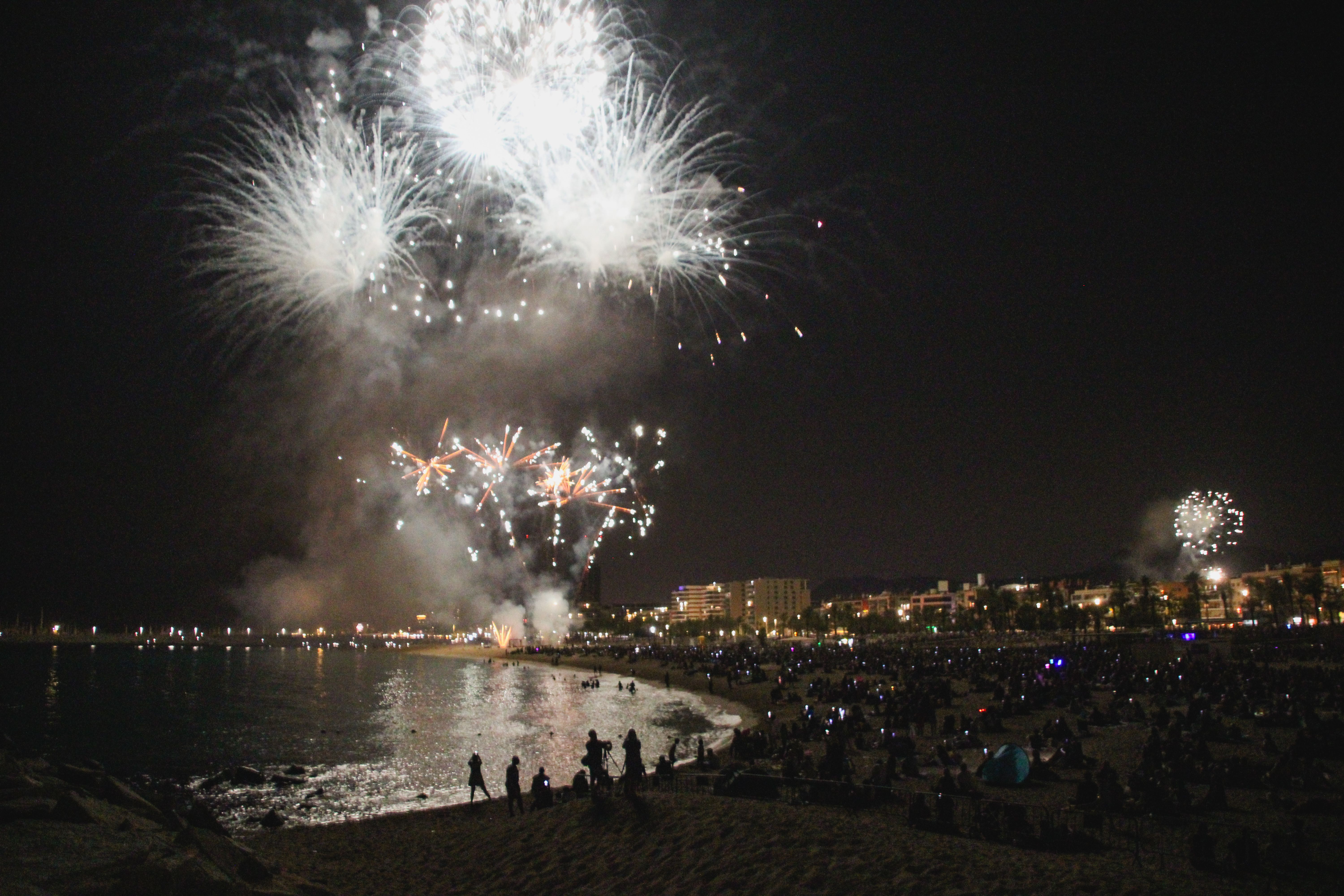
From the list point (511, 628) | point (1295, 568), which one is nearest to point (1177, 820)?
point (511, 628)

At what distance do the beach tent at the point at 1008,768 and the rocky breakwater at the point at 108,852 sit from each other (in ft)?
37.5

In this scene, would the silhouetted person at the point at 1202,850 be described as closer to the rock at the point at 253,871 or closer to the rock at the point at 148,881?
the rock at the point at 253,871

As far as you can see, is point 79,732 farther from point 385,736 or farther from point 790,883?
point 790,883

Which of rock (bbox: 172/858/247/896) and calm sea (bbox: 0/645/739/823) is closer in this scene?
rock (bbox: 172/858/247/896)

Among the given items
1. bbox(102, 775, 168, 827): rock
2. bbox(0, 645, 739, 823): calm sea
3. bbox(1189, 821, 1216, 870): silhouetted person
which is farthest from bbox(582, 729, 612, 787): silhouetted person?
bbox(1189, 821, 1216, 870): silhouetted person

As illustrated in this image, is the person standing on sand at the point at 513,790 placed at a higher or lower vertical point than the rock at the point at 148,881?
lower

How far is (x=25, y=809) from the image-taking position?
31.7ft

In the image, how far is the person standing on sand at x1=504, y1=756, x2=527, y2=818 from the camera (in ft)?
51.3

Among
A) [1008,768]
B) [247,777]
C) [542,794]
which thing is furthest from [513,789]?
[247,777]

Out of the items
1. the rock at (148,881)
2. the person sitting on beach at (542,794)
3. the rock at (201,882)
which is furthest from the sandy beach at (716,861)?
the rock at (148,881)

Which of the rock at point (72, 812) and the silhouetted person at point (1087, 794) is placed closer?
the rock at point (72, 812)

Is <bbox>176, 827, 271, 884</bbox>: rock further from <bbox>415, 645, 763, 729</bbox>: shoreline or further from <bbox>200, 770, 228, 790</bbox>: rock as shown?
<bbox>415, 645, 763, 729</bbox>: shoreline

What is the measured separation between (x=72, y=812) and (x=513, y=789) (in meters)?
7.61

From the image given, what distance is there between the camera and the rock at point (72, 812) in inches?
392
